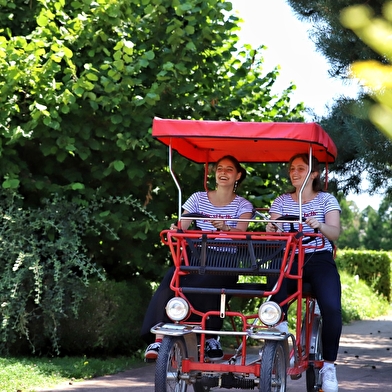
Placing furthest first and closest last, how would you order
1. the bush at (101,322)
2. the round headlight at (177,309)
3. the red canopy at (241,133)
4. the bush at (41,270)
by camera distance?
the bush at (101,322), the bush at (41,270), the red canopy at (241,133), the round headlight at (177,309)

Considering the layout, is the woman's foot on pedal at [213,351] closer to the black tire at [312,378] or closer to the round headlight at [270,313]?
the round headlight at [270,313]

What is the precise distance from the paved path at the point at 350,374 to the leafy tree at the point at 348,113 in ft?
6.49

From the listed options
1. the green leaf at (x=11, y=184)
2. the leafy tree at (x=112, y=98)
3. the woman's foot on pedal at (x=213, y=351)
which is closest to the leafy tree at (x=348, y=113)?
the leafy tree at (x=112, y=98)

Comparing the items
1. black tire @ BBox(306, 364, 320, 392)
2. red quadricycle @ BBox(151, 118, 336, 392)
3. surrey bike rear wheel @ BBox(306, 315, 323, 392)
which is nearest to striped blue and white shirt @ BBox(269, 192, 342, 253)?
red quadricycle @ BBox(151, 118, 336, 392)

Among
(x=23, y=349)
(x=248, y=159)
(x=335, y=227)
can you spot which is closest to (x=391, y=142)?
(x=248, y=159)

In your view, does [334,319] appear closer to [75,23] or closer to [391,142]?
[391,142]

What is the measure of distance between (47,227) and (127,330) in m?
1.39

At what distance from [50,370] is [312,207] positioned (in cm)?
304

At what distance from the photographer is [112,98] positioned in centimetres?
859

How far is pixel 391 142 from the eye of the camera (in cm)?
822

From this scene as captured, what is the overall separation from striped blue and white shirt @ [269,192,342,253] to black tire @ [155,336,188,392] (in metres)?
1.40

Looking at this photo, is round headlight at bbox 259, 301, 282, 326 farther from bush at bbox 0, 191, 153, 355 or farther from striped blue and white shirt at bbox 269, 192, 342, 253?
bush at bbox 0, 191, 153, 355

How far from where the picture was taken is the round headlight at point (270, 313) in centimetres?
559

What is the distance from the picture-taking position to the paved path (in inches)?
286
